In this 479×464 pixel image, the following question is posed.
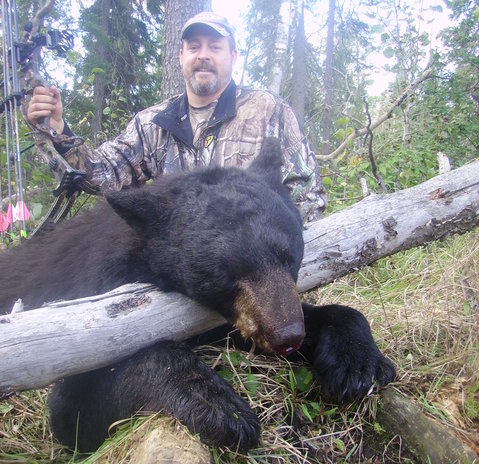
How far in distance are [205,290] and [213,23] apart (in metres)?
3.19

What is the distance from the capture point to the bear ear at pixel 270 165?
2.77m

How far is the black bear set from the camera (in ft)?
6.66

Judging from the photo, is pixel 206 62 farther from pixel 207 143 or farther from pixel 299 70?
pixel 299 70

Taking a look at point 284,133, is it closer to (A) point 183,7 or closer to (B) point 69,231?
(B) point 69,231

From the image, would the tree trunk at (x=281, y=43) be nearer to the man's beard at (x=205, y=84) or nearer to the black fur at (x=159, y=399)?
the man's beard at (x=205, y=84)

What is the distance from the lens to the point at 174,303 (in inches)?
92.6

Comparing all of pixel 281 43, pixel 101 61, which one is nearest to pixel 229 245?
pixel 281 43

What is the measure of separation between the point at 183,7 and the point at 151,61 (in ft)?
25.1

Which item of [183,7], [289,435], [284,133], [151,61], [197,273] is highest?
[151,61]

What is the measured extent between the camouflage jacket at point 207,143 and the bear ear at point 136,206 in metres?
1.93

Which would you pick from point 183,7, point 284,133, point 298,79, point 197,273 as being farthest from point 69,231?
point 298,79

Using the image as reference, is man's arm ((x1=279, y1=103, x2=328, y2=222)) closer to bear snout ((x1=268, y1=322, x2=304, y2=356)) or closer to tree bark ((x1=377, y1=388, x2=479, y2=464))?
tree bark ((x1=377, y1=388, x2=479, y2=464))

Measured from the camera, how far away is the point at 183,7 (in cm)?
602

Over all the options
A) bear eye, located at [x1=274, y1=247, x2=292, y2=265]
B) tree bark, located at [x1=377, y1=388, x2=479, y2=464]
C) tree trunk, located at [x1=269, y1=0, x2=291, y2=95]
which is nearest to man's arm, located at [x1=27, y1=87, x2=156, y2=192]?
bear eye, located at [x1=274, y1=247, x2=292, y2=265]
